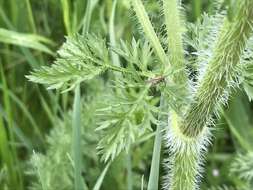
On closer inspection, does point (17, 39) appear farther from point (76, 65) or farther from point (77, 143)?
point (76, 65)

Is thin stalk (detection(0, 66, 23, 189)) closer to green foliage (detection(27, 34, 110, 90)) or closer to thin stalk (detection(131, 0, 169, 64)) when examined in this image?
green foliage (detection(27, 34, 110, 90))

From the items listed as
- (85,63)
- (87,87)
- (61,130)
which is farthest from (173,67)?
(87,87)

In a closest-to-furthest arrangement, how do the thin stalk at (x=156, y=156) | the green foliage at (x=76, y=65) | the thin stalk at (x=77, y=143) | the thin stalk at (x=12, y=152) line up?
1. the green foliage at (x=76, y=65)
2. the thin stalk at (x=156, y=156)
3. the thin stalk at (x=77, y=143)
4. the thin stalk at (x=12, y=152)

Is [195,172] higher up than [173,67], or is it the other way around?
[173,67]

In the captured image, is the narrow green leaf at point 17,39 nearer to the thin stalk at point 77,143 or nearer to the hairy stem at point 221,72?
the thin stalk at point 77,143

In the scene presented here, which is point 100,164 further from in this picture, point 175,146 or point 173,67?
point 173,67

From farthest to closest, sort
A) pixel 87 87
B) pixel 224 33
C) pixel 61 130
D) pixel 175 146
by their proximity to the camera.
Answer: pixel 87 87, pixel 61 130, pixel 175 146, pixel 224 33

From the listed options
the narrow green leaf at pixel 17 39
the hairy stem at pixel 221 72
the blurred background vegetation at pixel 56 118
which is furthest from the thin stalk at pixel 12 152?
the hairy stem at pixel 221 72

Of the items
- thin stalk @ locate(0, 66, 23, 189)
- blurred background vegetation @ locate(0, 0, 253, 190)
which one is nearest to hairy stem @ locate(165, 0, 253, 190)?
blurred background vegetation @ locate(0, 0, 253, 190)
